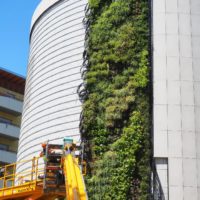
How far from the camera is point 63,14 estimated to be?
30906 millimetres

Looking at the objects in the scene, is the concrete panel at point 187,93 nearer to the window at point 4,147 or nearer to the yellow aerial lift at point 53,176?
the yellow aerial lift at point 53,176

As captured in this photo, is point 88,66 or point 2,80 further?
point 2,80

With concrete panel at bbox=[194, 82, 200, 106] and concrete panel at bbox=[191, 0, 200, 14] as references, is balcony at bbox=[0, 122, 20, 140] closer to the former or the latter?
concrete panel at bbox=[191, 0, 200, 14]

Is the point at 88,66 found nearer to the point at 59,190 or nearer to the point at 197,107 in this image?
the point at 197,107

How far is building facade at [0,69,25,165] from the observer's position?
177ft

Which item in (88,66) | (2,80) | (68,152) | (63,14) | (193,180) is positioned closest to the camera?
(68,152)

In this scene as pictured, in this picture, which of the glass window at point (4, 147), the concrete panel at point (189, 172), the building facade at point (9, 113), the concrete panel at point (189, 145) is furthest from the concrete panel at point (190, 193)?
the glass window at point (4, 147)

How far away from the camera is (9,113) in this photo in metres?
58.3

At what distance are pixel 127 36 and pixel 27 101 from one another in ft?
36.3

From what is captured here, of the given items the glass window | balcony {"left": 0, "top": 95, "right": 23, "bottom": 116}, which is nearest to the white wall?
the glass window

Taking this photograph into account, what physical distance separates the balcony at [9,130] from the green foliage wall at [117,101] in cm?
2917

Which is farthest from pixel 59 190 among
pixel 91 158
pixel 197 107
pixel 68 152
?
pixel 197 107

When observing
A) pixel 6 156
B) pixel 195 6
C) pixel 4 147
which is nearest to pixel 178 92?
pixel 195 6

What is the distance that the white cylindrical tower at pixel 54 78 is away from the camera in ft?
91.8
